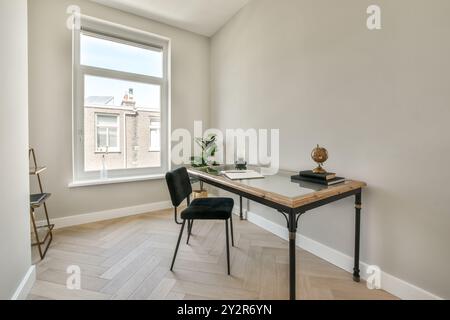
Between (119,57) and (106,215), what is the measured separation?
2.17 meters

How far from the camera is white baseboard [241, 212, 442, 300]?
4.21 ft

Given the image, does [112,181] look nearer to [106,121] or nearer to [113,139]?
[113,139]

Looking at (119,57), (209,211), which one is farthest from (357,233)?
(119,57)

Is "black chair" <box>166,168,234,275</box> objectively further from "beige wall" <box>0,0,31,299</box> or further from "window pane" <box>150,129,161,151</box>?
"window pane" <box>150,129,161,151</box>

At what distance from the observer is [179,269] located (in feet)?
5.45

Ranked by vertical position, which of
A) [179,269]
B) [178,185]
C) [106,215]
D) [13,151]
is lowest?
[179,269]

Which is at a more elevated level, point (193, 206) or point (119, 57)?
point (119, 57)

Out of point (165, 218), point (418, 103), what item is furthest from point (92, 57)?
point (418, 103)

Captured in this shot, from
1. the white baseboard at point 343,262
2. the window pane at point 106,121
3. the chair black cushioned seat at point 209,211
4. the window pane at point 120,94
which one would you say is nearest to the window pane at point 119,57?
the window pane at point 120,94

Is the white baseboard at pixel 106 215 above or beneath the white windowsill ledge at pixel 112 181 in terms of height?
beneath

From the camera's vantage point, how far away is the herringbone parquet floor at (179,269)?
1.39 meters

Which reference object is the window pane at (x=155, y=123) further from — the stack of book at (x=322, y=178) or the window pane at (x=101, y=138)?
the stack of book at (x=322, y=178)

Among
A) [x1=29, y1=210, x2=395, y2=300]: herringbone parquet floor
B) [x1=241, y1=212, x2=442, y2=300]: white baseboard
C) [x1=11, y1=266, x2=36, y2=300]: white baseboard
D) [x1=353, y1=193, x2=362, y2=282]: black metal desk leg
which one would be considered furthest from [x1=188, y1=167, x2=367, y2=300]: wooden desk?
[x1=11, y1=266, x2=36, y2=300]: white baseboard

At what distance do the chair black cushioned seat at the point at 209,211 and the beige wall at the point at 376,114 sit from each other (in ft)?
2.64
